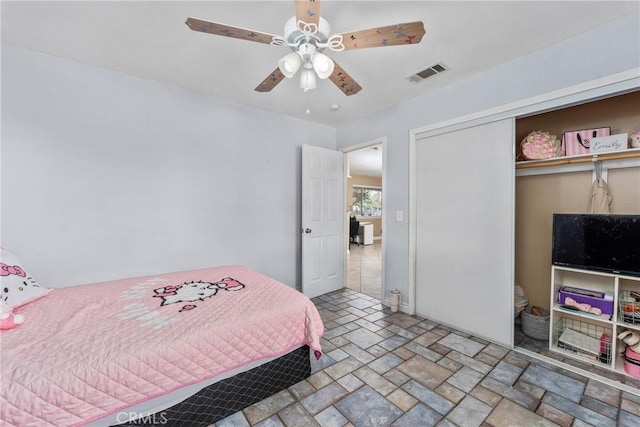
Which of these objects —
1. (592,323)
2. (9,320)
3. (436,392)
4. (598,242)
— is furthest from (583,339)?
(9,320)

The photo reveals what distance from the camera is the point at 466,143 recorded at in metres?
2.60

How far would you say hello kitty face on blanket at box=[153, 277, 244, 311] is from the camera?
1.92 metres

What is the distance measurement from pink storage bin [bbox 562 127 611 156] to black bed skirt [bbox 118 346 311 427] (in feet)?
9.03

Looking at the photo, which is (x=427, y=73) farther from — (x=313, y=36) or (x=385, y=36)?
(x=313, y=36)

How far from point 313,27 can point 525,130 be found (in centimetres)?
255

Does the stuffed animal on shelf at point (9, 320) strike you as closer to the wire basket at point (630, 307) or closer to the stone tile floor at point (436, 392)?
the stone tile floor at point (436, 392)

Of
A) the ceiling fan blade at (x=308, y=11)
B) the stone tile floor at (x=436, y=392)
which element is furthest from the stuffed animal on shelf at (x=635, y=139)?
the ceiling fan blade at (x=308, y=11)

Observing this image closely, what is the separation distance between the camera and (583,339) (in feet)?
7.22

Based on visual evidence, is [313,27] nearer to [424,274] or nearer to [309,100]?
[309,100]

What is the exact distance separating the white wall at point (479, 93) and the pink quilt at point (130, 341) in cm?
167

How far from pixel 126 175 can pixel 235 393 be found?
85.3 inches

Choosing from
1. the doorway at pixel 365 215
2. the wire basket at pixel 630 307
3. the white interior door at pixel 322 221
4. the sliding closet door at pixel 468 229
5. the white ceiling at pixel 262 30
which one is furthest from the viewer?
the doorway at pixel 365 215

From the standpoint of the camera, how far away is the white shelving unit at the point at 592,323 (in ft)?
6.46

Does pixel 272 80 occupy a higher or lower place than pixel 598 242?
higher
